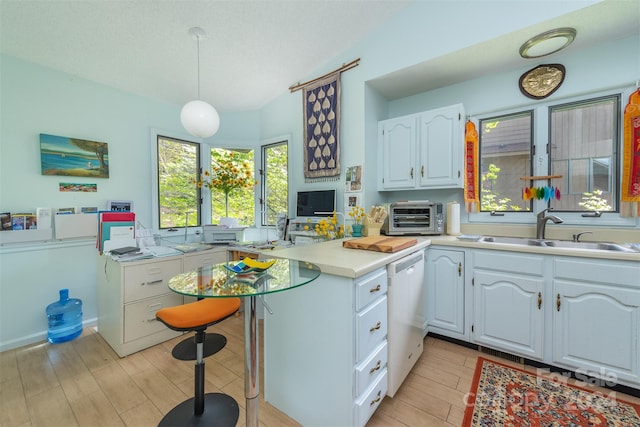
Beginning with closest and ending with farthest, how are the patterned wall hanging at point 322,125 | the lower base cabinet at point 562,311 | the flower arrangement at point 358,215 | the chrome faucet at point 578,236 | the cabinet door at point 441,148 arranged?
the lower base cabinet at point 562,311 < the chrome faucet at point 578,236 < the cabinet door at point 441,148 < the flower arrangement at point 358,215 < the patterned wall hanging at point 322,125

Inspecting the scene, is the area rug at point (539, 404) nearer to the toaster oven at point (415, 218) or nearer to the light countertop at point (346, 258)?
the light countertop at point (346, 258)

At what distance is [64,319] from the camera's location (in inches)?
88.2

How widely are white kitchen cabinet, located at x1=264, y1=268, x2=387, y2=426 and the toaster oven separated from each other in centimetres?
105

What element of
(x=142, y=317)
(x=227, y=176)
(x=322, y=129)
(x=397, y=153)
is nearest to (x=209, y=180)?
(x=227, y=176)

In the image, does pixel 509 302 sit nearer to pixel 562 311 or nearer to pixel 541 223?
pixel 562 311

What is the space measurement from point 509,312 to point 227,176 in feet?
10.6

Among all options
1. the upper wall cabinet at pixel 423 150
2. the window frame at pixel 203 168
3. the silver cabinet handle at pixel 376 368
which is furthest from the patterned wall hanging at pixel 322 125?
the silver cabinet handle at pixel 376 368

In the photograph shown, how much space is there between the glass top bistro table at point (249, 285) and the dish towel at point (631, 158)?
2445 millimetres

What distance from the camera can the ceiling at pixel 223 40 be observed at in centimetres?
A: 178

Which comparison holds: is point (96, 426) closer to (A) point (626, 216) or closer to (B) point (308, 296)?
(B) point (308, 296)

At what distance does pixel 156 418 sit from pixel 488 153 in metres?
3.39

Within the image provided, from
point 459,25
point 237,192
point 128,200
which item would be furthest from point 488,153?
point 128,200

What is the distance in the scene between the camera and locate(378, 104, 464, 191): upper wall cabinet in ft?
7.57

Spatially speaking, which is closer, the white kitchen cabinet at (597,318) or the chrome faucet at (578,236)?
the white kitchen cabinet at (597,318)
